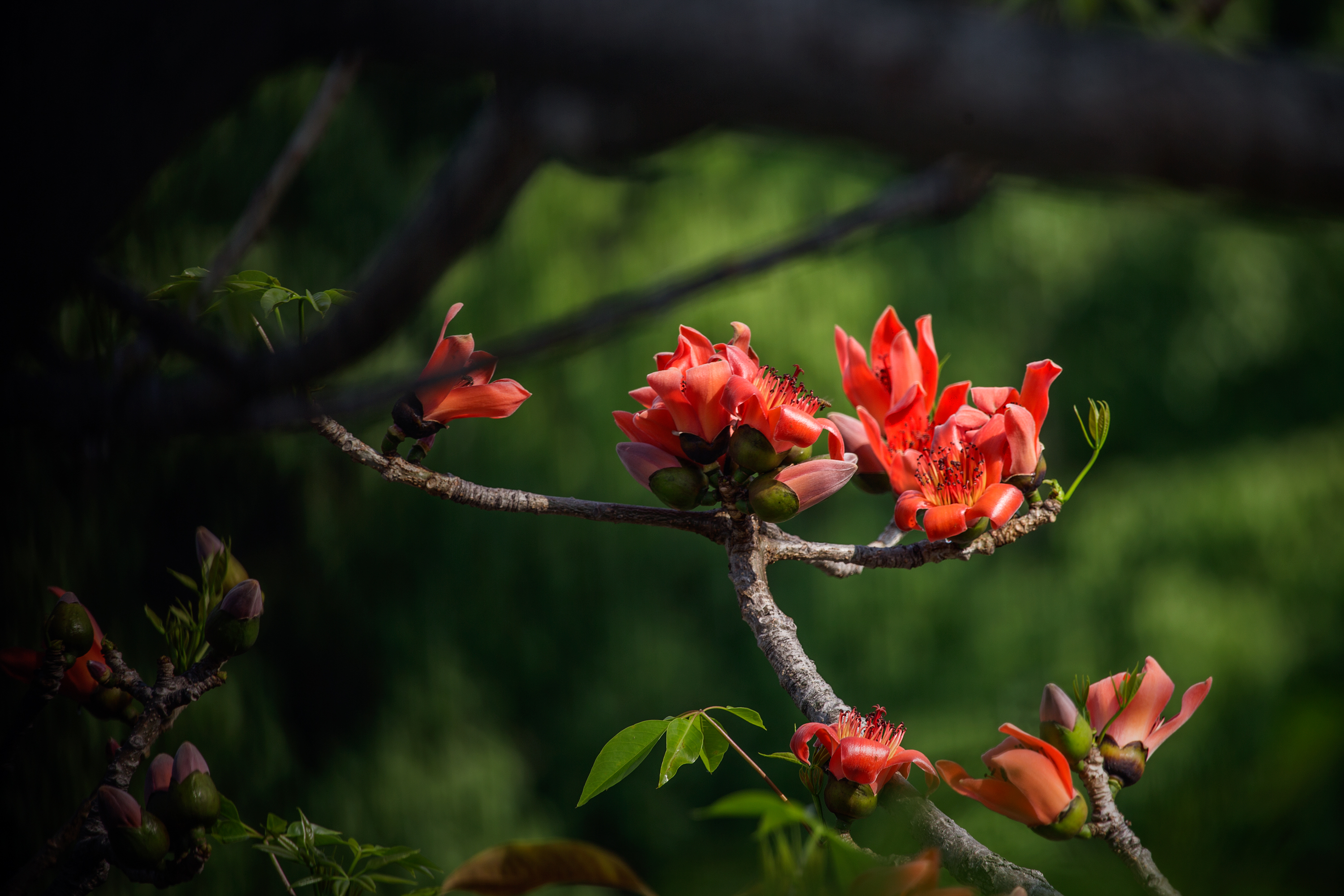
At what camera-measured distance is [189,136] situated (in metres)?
0.13

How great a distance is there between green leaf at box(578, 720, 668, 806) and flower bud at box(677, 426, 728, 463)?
2.6 inches

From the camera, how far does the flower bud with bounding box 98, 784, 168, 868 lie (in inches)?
7.7

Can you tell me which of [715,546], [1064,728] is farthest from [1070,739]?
[715,546]

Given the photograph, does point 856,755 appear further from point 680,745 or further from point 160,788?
point 160,788

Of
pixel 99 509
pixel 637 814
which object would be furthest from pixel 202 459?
pixel 637 814

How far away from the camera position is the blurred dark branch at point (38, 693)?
0.20 metres

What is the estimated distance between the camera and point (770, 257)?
0.78 ft

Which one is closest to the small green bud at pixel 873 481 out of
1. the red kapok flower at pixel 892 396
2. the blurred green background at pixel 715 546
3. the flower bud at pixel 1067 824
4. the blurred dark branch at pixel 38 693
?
the red kapok flower at pixel 892 396

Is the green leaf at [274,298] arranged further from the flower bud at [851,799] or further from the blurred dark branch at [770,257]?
the flower bud at [851,799]

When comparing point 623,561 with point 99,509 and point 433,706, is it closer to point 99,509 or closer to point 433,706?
point 433,706

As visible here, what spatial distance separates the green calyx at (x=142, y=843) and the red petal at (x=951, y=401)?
0.22 meters

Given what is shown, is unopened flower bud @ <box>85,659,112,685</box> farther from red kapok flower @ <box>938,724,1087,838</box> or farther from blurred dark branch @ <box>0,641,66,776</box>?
red kapok flower @ <box>938,724,1087,838</box>

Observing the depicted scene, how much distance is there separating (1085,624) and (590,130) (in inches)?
44.0

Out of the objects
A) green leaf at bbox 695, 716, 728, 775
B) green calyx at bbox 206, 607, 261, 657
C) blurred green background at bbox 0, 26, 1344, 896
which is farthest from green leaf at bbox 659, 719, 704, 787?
blurred green background at bbox 0, 26, 1344, 896
